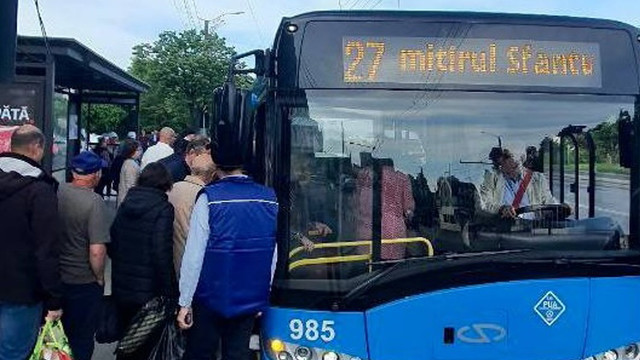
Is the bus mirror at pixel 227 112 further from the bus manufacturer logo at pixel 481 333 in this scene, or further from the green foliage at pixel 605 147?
the green foliage at pixel 605 147

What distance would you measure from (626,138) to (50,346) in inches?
146

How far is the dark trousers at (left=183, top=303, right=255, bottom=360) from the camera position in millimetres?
4512

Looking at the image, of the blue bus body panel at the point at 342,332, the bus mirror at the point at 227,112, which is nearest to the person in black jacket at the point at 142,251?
the bus mirror at the point at 227,112

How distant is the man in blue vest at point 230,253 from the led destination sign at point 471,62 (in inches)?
35.9

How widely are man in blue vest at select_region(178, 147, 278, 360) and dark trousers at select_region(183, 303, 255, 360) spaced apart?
6 centimetres

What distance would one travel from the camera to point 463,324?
413 cm

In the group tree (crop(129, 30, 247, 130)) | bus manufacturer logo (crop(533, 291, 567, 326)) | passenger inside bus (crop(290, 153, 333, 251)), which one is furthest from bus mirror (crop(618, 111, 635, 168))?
tree (crop(129, 30, 247, 130))

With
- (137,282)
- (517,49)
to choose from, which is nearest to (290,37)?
(517,49)

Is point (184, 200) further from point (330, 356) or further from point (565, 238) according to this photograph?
point (565, 238)

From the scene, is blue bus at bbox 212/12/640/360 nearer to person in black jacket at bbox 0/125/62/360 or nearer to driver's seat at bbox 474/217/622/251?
driver's seat at bbox 474/217/622/251

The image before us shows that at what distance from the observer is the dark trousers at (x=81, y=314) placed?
529 cm

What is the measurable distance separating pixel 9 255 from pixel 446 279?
2573mm

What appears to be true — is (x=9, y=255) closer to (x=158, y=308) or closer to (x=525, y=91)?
(x=158, y=308)

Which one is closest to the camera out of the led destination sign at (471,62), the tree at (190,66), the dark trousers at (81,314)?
the led destination sign at (471,62)
